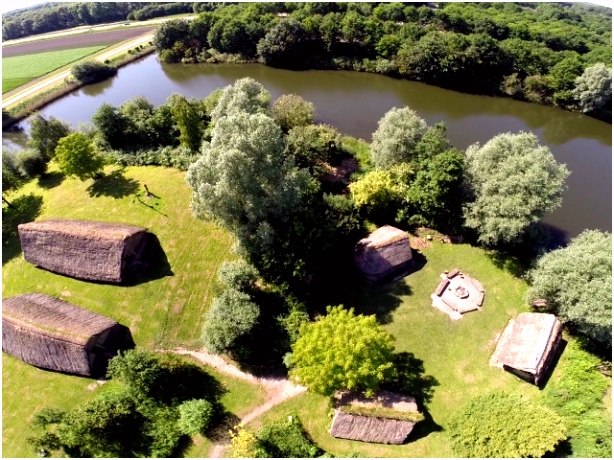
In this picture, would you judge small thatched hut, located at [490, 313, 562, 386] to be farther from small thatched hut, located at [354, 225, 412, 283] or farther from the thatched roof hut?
small thatched hut, located at [354, 225, 412, 283]

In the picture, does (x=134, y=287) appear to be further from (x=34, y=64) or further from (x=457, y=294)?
(x=34, y=64)

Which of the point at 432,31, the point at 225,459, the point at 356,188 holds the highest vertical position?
the point at 432,31

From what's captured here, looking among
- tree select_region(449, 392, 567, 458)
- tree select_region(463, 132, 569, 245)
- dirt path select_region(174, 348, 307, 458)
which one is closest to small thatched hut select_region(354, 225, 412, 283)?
tree select_region(463, 132, 569, 245)

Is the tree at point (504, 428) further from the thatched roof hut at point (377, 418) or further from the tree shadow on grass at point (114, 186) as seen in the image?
the tree shadow on grass at point (114, 186)

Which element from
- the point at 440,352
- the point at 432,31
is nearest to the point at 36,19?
the point at 432,31

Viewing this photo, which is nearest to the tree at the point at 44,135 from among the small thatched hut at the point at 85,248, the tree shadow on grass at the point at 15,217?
the tree shadow on grass at the point at 15,217

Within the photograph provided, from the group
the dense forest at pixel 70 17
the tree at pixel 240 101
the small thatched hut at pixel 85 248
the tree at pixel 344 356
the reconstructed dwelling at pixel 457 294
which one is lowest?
the reconstructed dwelling at pixel 457 294

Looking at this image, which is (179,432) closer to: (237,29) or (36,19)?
(237,29)

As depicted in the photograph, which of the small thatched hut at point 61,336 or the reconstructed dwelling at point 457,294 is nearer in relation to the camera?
the small thatched hut at point 61,336
